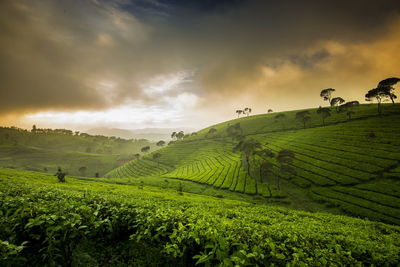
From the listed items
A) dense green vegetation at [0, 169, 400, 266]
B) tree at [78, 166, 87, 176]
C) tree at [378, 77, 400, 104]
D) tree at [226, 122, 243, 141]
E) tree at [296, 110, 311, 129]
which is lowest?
Result: tree at [78, 166, 87, 176]

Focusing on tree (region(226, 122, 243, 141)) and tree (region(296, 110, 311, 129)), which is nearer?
tree (region(296, 110, 311, 129))

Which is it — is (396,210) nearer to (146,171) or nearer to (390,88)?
(390,88)

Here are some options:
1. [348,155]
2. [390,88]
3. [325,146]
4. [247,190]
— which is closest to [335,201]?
[247,190]

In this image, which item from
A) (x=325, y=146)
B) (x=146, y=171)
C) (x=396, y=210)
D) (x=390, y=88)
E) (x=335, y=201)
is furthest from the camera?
(x=146, y=171)

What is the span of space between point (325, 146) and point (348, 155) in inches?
515

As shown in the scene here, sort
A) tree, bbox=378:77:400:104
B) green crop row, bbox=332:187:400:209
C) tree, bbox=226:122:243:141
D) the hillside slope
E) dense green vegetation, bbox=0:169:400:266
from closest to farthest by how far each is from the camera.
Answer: dense green vegetation, bbox=0:169:400:266 < green crop row, bbox=332:187:400:209 < the hillside slope < tree, bbox=378:77:400:104 < tree, bbox=226:122:243:141

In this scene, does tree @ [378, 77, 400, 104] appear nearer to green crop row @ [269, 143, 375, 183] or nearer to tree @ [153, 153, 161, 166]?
green crop row @ [269, 143, 375, 183]

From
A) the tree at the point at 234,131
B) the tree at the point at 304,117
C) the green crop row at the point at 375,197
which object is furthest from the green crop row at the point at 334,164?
the tree at the point at 234,131

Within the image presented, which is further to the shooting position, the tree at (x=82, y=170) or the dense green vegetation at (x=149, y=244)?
the tree at (x=82, y=170)

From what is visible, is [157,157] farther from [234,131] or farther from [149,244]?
[149,244]

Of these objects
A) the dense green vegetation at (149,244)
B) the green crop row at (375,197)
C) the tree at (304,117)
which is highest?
the tree at (304,117)

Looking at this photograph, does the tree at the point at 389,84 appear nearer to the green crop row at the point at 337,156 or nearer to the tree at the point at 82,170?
the green crop row at the point at 337,156

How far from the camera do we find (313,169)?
59969 millimetres

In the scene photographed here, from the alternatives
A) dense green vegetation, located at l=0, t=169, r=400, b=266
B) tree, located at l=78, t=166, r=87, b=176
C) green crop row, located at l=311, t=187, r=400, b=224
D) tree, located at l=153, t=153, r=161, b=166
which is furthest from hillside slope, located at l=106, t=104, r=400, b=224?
tree, located at l=78, t=166, r=87, b=176
